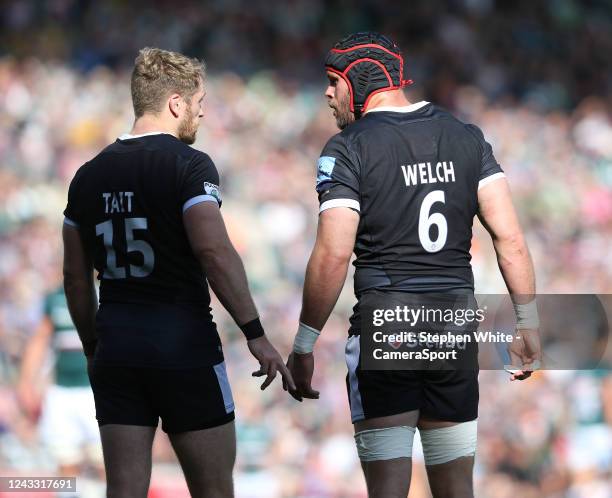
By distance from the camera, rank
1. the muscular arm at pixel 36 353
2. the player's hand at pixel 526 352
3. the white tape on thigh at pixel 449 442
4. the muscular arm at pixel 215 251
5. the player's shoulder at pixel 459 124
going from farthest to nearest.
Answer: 1. the muscular arm at pixel 36 353
2. the player's hand at pixel 526 352
3. the player's shoulder at pixel 459 124
4. the white tape on thigh at pixel 449 442
5. the muscular arm at pixel 215 251

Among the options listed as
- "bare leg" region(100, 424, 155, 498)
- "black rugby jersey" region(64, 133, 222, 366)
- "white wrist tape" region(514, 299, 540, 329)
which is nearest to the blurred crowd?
"bare leg" region(100, 424, 155, 498)

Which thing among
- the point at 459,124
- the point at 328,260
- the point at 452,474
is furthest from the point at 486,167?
the point at 452,474

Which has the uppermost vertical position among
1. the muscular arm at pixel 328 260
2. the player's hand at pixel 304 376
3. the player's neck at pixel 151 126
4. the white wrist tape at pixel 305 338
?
the player's neck at pixel 151 126

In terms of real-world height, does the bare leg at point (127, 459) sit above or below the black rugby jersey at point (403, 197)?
below

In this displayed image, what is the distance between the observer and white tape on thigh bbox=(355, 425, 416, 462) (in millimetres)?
4059

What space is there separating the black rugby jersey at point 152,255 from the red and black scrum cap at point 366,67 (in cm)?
65

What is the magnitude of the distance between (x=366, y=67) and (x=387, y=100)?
152 mm

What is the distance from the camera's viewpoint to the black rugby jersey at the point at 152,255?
160 inches

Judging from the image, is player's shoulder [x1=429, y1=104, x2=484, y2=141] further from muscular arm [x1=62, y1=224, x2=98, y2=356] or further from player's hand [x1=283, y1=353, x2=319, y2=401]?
muscular arm [x1=62, y1=224, x2=98, y2=356]

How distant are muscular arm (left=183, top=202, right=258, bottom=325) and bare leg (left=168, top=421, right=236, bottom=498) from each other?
19.3 inches

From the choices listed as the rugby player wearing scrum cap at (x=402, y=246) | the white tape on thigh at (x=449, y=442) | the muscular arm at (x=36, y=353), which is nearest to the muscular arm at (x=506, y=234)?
the rugby player wearing scrum cap at (x=402, y=246)

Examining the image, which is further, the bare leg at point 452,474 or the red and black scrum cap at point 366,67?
the red and black scrum cap at point 366,67

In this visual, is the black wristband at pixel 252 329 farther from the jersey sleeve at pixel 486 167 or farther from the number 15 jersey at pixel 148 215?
the jersey sleeve at pixel 486 167

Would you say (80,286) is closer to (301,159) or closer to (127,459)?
(127,459)
